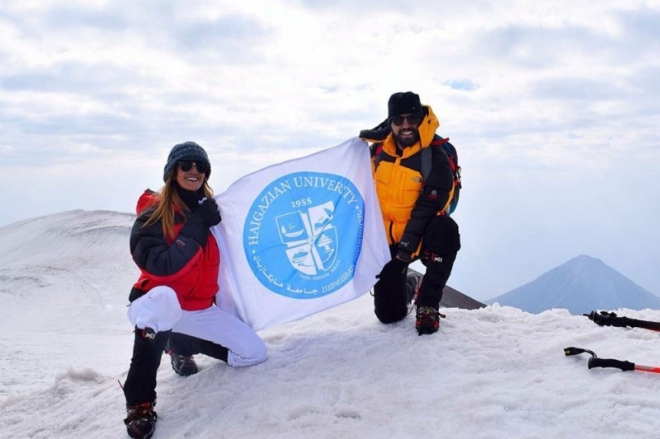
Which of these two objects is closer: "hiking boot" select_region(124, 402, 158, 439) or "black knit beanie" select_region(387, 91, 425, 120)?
"hiking boot" select_region(124, 402, 158, 439)

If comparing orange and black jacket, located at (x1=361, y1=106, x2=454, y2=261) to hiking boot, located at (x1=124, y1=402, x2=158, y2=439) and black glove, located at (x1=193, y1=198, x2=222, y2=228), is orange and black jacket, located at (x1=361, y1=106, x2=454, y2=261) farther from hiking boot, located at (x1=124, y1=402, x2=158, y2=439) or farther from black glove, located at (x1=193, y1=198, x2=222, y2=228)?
hiking boot, located at (x1=124, y1=402, x2=158, y2=439)

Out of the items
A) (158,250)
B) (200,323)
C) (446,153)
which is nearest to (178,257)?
(158,250)

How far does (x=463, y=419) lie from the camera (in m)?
3.24

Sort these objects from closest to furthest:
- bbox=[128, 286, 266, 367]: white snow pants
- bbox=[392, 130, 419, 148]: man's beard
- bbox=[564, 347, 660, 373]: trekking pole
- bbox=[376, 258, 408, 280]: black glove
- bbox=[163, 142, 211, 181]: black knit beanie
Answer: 1. bbox=[564, 347, 660, 373]: trekking pole
2. bbox=[128, 286, 266, 367]: white snow pants
3. bbox=[163, 142, 211, 181]: black knit beanie
4. bbox=[392, 130, 419, 148]: man's beard
5. bbox=[376, 258, 408, 280]: black glove

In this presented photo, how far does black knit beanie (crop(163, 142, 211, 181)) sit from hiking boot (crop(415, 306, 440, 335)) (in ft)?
7.25

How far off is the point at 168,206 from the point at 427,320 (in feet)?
7.67

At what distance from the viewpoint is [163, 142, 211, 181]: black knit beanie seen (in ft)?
13.3

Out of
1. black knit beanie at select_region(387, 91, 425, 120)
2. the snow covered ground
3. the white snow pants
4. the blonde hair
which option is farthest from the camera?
black knit beanie at select_region(387, 91, 425, 120)

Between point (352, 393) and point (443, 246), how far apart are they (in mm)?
1539

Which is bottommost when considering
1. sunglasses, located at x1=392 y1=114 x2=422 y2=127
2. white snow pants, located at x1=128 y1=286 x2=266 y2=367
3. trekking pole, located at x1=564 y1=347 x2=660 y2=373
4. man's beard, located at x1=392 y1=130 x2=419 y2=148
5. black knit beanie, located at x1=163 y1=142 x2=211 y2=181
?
trekking pole, located at x1=564 y1=347 x2=660 y2=373

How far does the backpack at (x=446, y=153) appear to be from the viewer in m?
4.67

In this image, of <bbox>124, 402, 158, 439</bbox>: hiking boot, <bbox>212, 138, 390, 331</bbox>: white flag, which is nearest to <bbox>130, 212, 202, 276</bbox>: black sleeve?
<bbox>212, 138, 390, 331</bbox>: white flag

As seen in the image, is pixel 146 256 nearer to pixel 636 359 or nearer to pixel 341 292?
pixel 341 292

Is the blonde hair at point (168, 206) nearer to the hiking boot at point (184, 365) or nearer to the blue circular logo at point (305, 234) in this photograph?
the blue circular logo at point (305, 234)
